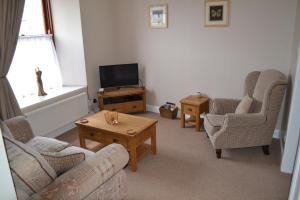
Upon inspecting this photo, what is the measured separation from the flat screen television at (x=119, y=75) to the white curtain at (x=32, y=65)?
2.44 feet

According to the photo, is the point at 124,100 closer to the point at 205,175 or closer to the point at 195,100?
the point at 195,100

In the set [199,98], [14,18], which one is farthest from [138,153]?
[14,18]

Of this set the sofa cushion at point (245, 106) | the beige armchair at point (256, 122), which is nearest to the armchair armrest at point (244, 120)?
the beige armchair at point (256, 122)

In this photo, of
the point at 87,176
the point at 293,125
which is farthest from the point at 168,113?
the point at 87,176

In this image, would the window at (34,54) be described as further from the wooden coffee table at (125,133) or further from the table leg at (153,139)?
the table leg at (153,139)

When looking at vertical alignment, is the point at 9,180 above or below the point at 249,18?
below

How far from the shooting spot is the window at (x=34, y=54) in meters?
3.74

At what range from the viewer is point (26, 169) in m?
1.57

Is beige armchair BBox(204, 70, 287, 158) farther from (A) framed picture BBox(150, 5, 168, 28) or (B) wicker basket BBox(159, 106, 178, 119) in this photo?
(A) framed picture BBox(150, 5, 168, 28)

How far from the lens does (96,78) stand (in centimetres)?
462

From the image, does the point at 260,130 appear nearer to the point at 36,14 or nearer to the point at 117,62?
the point at 117,62

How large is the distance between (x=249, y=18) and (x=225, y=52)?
1.85 feet

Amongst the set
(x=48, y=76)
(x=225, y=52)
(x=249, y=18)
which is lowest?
(x=48, y=76)

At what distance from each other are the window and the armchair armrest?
2.84m
